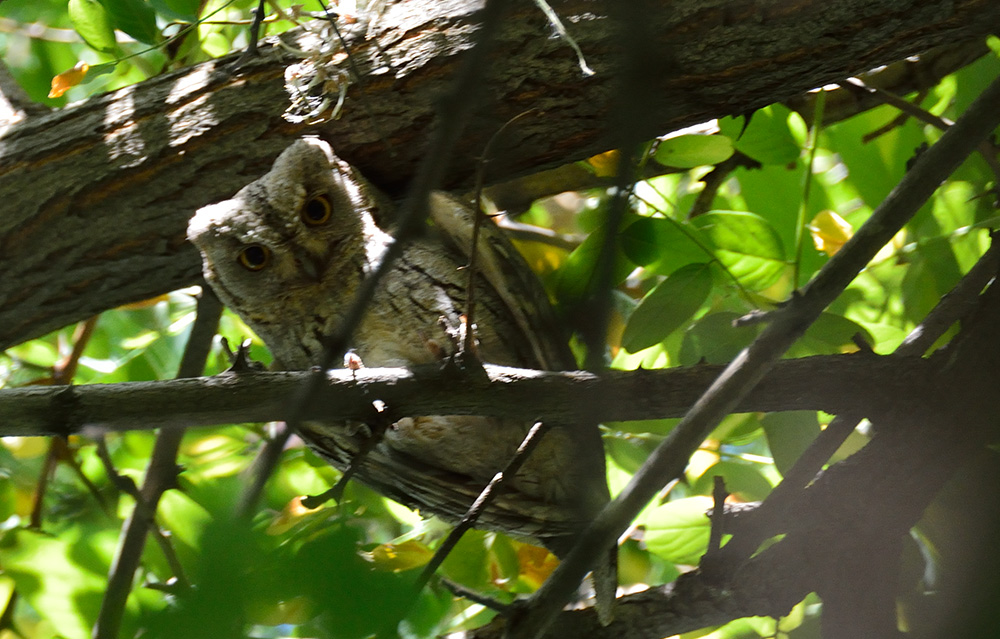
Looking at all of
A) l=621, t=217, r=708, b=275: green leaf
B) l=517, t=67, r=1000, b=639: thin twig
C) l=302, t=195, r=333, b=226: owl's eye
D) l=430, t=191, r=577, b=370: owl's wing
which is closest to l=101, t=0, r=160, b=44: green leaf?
l=302, t=195, r=333, b=226: owl's eye

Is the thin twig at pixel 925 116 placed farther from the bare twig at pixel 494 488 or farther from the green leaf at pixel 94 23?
the green leaf at pixel 94 23

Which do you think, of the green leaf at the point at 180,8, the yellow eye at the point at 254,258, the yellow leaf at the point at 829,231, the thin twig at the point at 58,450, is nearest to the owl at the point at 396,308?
the yellow eye at the point at 254,258

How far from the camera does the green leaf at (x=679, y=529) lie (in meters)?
1.61

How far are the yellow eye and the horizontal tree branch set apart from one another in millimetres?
516

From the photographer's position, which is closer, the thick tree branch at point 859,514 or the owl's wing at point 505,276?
the thick tree branch at point 859,514

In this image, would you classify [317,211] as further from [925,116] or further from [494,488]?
[925,116]

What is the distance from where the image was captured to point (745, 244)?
5.07ft

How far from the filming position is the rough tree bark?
1.32 meters

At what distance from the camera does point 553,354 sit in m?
1.58

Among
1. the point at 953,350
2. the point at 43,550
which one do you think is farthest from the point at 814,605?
the point at 43,550

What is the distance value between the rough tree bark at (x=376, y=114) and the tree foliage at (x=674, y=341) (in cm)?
13

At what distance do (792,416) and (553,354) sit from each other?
510 millimetres

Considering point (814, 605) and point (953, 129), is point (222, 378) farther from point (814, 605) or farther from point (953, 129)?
point (814, 605)

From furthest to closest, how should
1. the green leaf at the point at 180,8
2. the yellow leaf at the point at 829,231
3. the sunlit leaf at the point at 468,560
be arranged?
1. the yellow leaf at the point at 829,231
2. the sunlit leaf at the point at 468,560
3. the green leaf at the point at 180,8
